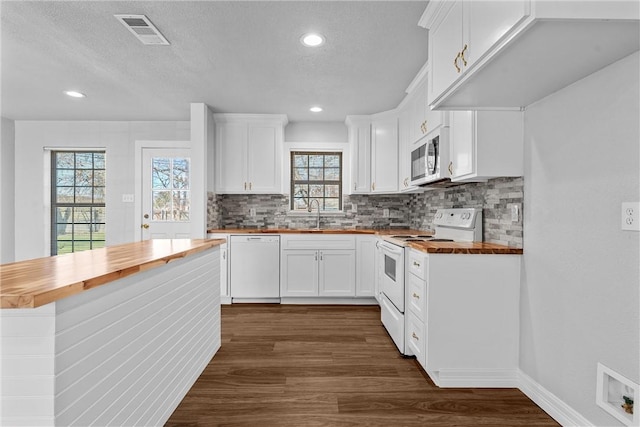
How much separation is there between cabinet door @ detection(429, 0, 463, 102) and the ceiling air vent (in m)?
1.85

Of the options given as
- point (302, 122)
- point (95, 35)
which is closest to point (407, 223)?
point (302, 122)

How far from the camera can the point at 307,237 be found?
13.8ft

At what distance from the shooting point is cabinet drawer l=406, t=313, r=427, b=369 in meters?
2.29

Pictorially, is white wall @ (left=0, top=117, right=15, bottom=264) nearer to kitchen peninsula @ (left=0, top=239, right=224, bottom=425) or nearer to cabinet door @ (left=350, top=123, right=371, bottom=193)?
kitchen peninsula @ (left=0, top=239, right=224, bottom=425)

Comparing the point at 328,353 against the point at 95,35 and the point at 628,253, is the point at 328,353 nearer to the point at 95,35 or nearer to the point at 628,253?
the point at 628,253

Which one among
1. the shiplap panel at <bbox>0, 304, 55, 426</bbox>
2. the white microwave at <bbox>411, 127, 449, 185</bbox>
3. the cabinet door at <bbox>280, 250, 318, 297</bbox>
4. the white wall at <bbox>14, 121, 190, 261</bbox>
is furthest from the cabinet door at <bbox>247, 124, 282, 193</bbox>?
the shiplap panel at <bbox>0, 304, 55, 426</bbox>

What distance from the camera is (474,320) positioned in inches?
87.0

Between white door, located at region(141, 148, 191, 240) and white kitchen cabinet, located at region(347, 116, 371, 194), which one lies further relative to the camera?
white door, located at region(141, 148, 191, 240)

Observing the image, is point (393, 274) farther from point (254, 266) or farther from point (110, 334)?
point (110, 334)

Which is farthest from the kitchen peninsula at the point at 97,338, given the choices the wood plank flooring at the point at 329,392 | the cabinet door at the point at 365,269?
the cabinet door at the point at 365,269

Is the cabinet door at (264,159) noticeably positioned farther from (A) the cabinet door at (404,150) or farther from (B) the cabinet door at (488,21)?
(B) the cabinet door at (488,21)

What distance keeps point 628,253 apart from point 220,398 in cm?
220

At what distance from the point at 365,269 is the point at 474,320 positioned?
2.04 m

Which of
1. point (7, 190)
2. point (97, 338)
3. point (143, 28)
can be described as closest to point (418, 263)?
point (97, 338)
